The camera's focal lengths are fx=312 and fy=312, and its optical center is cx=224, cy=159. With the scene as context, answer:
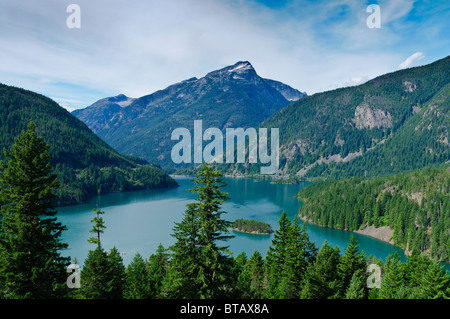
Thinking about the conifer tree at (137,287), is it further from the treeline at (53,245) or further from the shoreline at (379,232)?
the shoreline at (379,232)

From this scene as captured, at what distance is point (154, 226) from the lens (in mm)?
115375

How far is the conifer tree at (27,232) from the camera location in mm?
19688

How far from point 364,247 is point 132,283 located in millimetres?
85701

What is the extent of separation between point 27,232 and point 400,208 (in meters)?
122

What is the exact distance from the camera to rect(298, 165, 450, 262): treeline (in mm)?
95750

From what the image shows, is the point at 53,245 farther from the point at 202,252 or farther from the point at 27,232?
the point at 202,252

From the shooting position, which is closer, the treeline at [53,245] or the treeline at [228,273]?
the treeline at [53,245]

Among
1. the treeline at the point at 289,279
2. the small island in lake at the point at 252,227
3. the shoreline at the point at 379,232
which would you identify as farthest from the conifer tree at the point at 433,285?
the shoreline at the point at 379,232

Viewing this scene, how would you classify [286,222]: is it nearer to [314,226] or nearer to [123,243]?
[123,243]

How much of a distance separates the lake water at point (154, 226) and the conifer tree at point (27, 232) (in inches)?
1502

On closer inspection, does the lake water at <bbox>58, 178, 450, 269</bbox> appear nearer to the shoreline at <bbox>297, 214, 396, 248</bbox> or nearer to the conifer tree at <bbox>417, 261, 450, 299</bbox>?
the shoreline at <bbox>297, 214, 396, 248</bbox>

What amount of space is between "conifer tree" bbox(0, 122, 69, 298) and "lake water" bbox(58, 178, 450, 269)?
38139 millimetres

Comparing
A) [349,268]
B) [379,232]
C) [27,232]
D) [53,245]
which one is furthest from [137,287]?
[379,232]

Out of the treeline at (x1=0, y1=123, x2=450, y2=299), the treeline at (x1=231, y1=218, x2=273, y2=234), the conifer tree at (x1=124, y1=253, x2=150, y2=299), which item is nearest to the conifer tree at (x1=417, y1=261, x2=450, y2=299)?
the treeline at (x1=0, y1=123, x2=450, y2=299)
